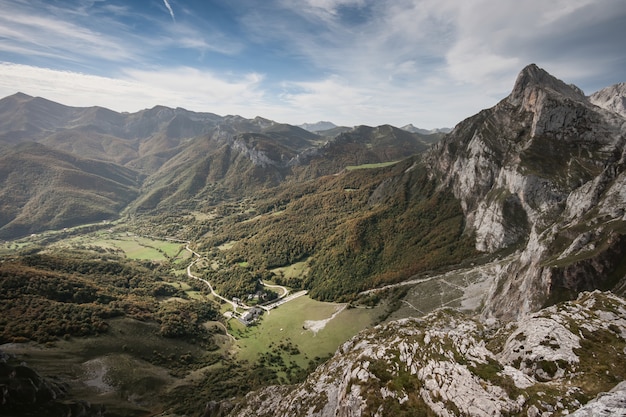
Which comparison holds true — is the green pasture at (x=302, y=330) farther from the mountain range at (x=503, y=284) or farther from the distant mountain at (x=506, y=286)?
the distant mountain at (x=506, y=286)

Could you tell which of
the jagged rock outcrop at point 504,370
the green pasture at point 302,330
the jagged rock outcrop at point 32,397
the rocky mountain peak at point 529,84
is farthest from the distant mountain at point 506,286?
the jagged rock outcrop at point 32,397

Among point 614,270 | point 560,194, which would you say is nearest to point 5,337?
point 614,270

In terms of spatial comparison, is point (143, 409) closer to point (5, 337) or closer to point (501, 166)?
point (5, 337)

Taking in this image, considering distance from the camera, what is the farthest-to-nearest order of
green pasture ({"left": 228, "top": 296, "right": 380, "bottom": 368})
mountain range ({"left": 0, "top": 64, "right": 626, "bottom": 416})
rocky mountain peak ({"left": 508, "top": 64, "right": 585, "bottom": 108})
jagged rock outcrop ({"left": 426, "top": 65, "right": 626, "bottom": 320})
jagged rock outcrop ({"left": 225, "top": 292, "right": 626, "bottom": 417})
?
1. rocky mountain peak ({"left": 508, "top": 64, "right": 585, "bottom": 108})
2. green pasture ({"left": 228, "top": 296, "right": 380, "bottom": 368})
3. jagged rock outcrop ({"left": 426, "top": 65, "right": 626, "bottom": 320})
4. mountain range ({"left": 0, "top": 64, "right": 626, "bottom": 416})
5. jagged rock outcrop ({"left": 225, "top": 292, "right": 626, "bottom": 417})

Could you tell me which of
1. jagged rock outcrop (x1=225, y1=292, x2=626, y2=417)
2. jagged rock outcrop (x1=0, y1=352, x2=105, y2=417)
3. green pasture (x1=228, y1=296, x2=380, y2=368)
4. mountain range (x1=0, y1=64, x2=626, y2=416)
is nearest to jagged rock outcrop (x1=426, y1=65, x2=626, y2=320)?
mountain range (x1=0, y1=64, x2=626, y2=416)

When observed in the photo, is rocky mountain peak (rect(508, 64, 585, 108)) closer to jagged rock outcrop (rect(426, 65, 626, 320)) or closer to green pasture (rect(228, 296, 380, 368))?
jagged rock outcrop (rect(426, 65, 626, 320))

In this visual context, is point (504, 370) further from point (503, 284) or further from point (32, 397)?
point (32, 397)
